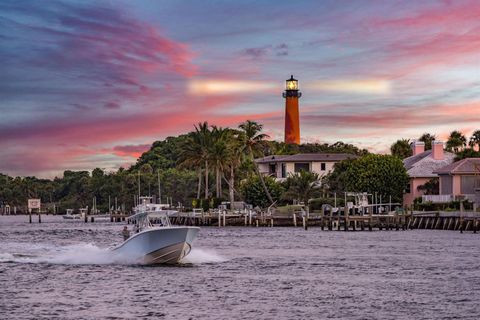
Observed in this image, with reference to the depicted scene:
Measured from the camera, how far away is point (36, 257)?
65062 millimetres

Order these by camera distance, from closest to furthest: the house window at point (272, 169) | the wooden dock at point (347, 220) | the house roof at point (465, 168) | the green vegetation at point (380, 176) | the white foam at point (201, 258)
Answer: the white foam at point (201, 258) < the wooden dock at point (347, 220) < the house roof at point (465, 168) < the green vegetation at point (380, 176) < the house window at point (272, 169)

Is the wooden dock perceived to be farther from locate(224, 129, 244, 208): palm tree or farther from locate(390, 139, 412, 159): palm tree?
locate(390, 139, 412, 159): palm tree

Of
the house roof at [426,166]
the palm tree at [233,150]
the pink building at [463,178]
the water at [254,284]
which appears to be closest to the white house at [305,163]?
the palm tree at [233,150]

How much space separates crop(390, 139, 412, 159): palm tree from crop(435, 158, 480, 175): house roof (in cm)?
4413

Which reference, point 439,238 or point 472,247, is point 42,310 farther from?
Answer: point 439,238

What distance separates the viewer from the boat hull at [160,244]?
50781mm

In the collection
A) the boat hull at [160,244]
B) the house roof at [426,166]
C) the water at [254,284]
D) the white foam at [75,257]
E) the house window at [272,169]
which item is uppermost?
the house window at [272,169]

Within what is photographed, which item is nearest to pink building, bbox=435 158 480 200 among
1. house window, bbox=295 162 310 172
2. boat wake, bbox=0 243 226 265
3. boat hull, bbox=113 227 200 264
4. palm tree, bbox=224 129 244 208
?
palm tree, bbox=224 129 244 208

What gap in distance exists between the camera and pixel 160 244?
5138cm

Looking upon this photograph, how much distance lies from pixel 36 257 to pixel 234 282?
77.9 ft

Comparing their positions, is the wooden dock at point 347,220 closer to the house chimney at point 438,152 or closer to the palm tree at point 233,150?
the palm tree at point 233,150

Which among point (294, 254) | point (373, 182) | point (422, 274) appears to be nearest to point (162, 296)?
point (422, 274)

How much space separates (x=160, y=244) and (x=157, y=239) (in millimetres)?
402

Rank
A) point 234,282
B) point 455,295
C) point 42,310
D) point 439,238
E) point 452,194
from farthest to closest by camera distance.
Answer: point 452,194 → point 439,238 → point 234,282 → point 455,295 → point 42,310
